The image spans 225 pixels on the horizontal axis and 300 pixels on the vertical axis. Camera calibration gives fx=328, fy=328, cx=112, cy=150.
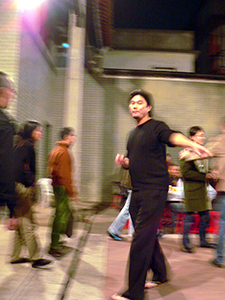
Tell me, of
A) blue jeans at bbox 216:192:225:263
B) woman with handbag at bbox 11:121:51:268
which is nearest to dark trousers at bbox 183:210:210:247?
blue jeans at bbox 216:192:225:263

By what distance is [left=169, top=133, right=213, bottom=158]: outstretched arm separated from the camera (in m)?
2.84

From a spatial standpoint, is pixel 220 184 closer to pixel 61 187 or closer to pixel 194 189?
pixel 194 189

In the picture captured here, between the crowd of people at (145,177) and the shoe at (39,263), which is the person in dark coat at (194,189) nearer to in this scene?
the crowd of people at (145,177)

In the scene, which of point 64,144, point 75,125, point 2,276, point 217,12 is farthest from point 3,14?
point 217,12

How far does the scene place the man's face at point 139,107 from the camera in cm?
329

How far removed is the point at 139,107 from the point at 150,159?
21.6 inches

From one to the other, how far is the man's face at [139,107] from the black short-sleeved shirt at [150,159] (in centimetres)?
15

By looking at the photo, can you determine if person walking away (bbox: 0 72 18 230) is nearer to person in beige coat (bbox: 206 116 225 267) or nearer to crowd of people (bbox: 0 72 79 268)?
crowd of people (bbox: 0 72 79 268)

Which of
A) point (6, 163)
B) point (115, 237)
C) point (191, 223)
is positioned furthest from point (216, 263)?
point (6, 163)

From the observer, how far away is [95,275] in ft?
13.0

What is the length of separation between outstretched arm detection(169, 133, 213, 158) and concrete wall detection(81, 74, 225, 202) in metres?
8.63

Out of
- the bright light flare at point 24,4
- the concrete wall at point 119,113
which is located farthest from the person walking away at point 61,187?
the concrete wall at point 119,113

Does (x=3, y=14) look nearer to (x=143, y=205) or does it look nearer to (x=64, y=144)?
(x=64, y=144)

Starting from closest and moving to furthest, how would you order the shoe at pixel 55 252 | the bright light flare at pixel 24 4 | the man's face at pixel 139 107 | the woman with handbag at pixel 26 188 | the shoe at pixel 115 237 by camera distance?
1. the man's face at pixel 139 107
2. the woman with handbag at pixel 26 188
3. the shoe at pixel 55 252
4. the shoe at pixel 115 237
5. the bright light flare at pixel 24 4
